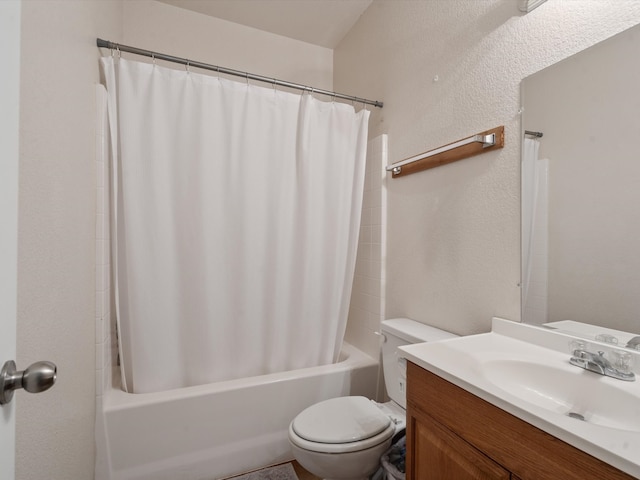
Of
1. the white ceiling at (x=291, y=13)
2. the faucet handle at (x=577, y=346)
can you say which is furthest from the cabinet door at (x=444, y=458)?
the white ceiling at (x=291, y=13)

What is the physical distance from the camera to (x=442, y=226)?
4.65 ft

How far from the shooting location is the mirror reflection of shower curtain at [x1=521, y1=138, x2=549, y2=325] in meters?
1.03

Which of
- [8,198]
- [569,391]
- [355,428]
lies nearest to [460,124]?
[569,391]

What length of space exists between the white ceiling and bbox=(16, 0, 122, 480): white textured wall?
36.3 inches

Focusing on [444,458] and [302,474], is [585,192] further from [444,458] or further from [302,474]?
[302,474]

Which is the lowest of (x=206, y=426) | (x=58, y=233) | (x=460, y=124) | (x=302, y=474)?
(x=302, y=474)

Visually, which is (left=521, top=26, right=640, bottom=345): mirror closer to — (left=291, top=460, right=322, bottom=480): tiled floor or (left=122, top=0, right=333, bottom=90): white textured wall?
(left=291, top=460, right=322, bottom=480): tiled floor

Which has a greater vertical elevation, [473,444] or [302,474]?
[473,444]

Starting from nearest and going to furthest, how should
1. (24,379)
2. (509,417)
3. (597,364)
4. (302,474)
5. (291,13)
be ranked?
(24,379) → (509,417) → (597,364) → (302,474) → (291,13)

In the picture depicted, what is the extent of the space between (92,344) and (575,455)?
157 cm

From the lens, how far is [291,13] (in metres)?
2.06

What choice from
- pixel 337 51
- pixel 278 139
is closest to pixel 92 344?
pixel 278 139

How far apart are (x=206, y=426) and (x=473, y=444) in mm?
1195

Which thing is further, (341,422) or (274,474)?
(274,474)
